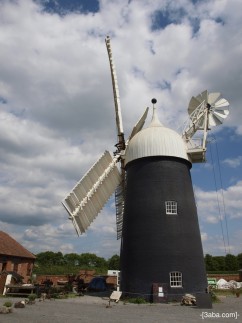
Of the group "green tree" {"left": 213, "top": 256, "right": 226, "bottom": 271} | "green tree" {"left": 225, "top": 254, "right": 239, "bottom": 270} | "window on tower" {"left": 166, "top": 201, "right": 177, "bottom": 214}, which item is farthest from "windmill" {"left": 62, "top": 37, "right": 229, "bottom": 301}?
"green tree" {"left": 213, "top": 256, "right": 226, "bottom": 271}

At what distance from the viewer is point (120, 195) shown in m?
24.7

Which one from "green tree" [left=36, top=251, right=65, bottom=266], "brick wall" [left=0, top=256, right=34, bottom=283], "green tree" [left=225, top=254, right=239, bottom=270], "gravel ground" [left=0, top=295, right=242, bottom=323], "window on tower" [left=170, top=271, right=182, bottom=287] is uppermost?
"green tree" [left=36, top=251, right=65, bottom=266]

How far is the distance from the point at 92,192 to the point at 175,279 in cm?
677

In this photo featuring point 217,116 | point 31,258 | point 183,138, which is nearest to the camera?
point 183,138

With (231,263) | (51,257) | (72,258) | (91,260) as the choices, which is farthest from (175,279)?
(72,258)

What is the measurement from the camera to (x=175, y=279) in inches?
687

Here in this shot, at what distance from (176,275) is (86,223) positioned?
5.77 m

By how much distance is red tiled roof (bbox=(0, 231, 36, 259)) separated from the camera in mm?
29000

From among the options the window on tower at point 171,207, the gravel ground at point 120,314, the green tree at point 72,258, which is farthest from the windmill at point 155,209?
the green tree at point 72,258

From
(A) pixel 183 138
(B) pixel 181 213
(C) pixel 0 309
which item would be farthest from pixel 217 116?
(C) pixel 0 309

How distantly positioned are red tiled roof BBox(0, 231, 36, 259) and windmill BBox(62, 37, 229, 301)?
12.9m

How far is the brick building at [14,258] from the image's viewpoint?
28.4m

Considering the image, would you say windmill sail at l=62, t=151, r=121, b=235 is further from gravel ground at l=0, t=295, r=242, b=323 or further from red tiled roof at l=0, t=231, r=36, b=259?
red tiled roof at l=0, t=231, r=36, b=259

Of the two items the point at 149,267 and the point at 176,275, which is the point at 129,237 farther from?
the point at 176,275
